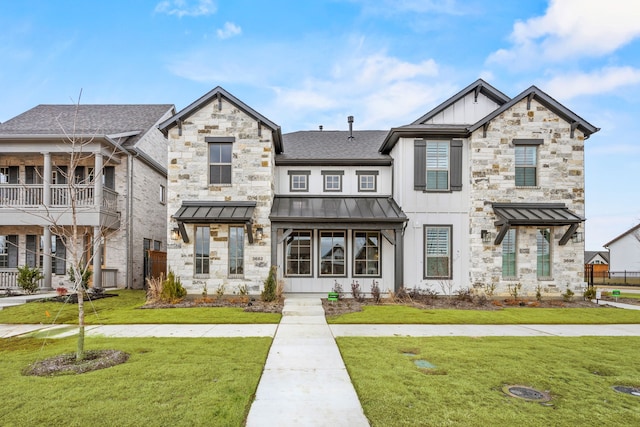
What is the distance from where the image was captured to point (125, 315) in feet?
31.7

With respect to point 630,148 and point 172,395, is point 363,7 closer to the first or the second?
point 172,395

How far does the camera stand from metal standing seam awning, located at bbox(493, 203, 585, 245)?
11.8m

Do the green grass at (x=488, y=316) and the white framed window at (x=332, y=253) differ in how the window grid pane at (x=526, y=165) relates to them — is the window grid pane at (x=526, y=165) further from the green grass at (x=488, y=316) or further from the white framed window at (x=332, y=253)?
the white framed window at (x=332, y=253)

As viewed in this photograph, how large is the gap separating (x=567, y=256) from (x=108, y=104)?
82.3ft

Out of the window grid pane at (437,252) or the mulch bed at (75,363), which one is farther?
the window grid pane at (437,252)

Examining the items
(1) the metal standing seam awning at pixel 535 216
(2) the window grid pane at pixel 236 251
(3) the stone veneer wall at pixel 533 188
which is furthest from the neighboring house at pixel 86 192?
(1) the metal standing seam awning at pixel 535 216

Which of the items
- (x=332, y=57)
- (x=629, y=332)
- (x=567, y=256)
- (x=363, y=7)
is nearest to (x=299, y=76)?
(x=332, y=57)

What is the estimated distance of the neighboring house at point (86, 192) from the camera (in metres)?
13.9

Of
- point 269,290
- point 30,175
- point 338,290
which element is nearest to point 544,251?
point 338,290

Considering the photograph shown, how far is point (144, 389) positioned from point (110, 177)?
1469cm

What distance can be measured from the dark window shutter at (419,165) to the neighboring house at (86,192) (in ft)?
39.0

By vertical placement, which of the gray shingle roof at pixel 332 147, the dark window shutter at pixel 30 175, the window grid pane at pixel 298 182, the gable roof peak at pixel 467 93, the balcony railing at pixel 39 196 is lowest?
the balcony railing at pixel 39 196

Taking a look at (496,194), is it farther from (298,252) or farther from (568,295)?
(298,252)

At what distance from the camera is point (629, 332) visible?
26.7 feet
